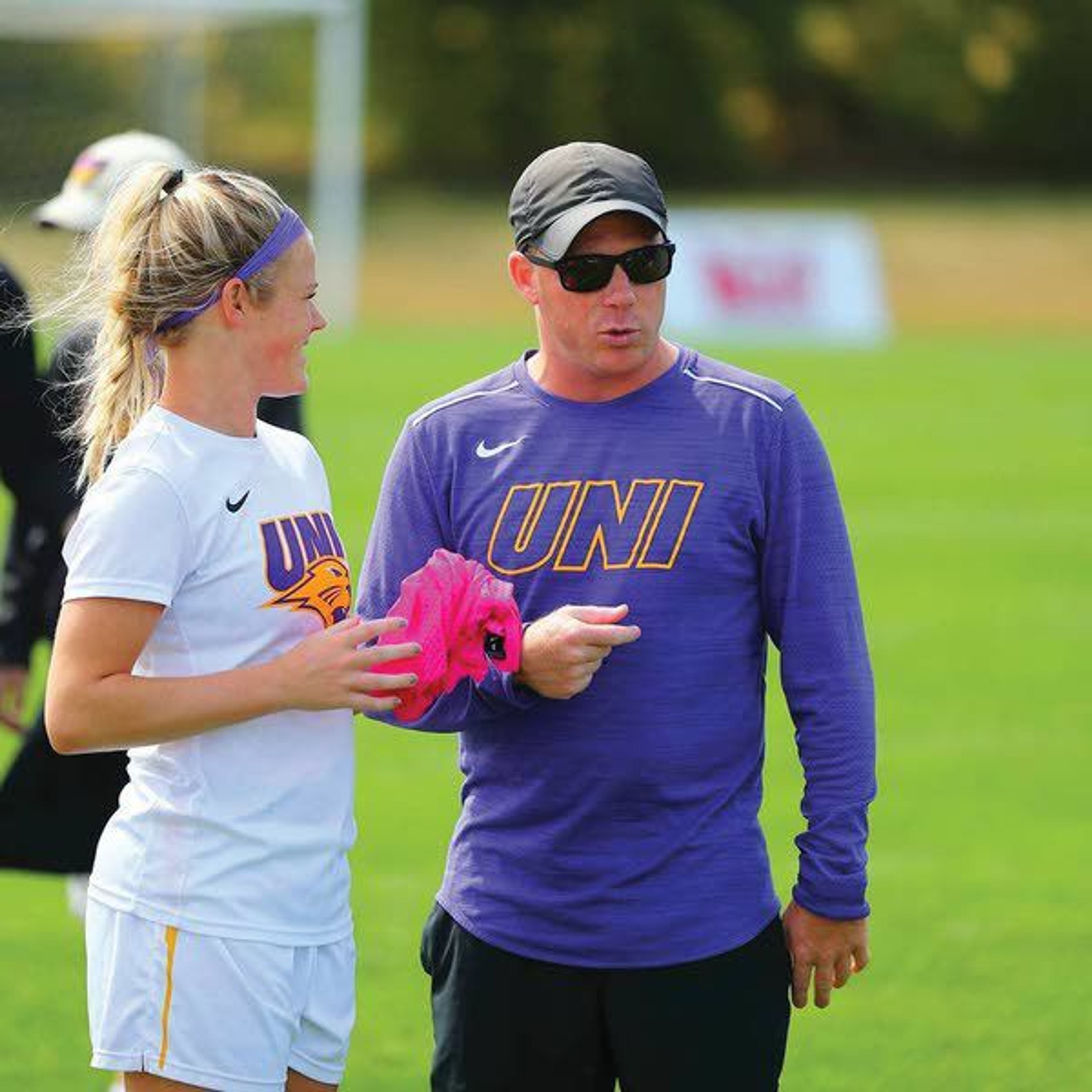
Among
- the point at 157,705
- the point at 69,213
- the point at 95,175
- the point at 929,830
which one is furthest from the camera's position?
the point at 929,830

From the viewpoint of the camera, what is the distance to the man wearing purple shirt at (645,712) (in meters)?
3.61

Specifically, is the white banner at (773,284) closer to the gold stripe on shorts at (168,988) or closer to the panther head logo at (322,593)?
the panther head logo at (322,593)

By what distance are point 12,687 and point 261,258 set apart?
9.00 ft

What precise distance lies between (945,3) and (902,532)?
144 ft

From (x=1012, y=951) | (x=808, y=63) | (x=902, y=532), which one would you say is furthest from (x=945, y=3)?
(x=1012, y=951)

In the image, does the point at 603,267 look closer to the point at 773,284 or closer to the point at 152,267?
the point at 152,267

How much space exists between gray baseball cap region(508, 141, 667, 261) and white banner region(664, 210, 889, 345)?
2433 cm

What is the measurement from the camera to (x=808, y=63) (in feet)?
189

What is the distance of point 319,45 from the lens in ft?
121

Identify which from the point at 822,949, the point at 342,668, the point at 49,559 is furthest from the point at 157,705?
the point at 49,559

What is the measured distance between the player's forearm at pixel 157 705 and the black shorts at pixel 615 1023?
25.0 inches

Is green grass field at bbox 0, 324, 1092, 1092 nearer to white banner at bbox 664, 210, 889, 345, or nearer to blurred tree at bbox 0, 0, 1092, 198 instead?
white banner at bbox 664, 210, 889, 345

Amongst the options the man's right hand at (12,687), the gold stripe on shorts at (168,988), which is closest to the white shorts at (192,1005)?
the gold stripe on shorts at (168,988)

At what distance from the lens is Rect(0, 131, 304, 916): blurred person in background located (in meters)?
5.21
